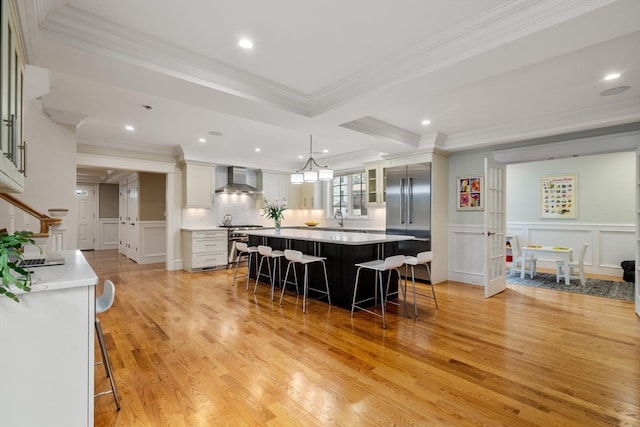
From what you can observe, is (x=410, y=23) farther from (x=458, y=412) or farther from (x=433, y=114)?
(x=458, y=412)

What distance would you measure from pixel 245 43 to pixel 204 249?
4.82 m

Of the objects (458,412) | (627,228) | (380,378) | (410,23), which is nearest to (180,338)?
(380,378)

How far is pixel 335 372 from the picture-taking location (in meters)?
2.38

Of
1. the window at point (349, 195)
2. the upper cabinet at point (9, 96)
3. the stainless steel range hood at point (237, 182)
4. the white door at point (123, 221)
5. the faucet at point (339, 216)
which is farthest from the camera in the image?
the white door at point (123, 221)

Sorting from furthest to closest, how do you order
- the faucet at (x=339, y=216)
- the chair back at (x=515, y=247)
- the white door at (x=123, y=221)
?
1. the white door at (x=123, y=221)
2. the faucet at (x=339, y=216)
3. the chair back at (x=515, y=247)

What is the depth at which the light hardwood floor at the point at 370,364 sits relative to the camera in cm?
191

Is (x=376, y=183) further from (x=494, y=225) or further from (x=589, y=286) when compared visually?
(x=589, y=286)

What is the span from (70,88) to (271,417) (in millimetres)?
3794

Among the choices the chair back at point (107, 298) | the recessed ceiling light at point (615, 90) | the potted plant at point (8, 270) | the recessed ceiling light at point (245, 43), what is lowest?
the chair back at point (107, 298)

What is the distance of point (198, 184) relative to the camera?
21.2ft

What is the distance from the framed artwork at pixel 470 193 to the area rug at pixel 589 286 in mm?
1581

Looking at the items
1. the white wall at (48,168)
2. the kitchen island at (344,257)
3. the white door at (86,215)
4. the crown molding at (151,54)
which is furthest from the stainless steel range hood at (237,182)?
the white door at (86,215)

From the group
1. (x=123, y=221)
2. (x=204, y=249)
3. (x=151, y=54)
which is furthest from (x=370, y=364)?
(x=123, y=221)

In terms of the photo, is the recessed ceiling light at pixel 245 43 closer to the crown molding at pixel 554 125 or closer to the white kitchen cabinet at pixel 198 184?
the crown molding at pixel 554 125
